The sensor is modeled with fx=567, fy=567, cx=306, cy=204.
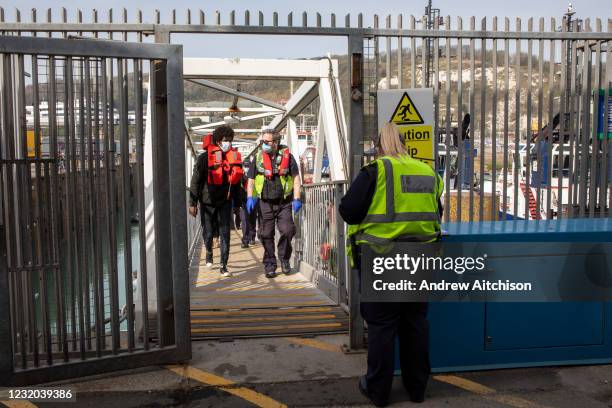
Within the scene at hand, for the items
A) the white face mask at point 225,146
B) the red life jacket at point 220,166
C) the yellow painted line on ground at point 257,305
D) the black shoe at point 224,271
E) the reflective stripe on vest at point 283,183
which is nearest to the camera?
the yellow painted line on ground at point 257,305

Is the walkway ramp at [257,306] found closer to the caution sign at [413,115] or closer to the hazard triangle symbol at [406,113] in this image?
the caution sign at [413,115]

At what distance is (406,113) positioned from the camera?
4695 millimetres

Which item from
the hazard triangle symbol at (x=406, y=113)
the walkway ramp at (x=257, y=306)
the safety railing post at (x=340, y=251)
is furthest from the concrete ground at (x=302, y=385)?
the hazard triangle symbol at (x=406, y=113)

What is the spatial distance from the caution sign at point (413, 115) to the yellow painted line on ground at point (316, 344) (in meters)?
1.80

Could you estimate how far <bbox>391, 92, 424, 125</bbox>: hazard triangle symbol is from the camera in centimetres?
466

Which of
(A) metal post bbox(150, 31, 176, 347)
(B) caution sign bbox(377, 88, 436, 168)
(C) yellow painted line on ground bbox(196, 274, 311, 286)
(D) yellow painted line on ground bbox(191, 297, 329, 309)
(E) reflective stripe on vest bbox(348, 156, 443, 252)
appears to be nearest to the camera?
(E) reflective stripe on vest bbox(348, 156, 443, 252)

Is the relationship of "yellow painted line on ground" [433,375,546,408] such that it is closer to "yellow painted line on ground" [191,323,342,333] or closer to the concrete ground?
the concrete ground

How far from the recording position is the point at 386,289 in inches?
150

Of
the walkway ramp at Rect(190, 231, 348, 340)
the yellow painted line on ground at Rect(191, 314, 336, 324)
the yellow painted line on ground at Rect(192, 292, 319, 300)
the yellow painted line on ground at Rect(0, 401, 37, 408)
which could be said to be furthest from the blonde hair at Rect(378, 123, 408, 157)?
the yellow painted line on ground at Rect(192, 292, 319, 300)

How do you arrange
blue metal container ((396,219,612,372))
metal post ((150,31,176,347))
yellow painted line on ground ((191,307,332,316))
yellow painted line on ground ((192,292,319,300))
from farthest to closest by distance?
yellow painted line on ground ((192,292,319,300)), yellow painted line on ground ((191,307,332,316)), metal post ((150,31,176,347)), blue metal container ((396,219,612,372))

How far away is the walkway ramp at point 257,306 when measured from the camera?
214 inches

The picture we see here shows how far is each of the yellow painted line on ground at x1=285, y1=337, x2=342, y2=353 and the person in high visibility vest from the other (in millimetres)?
977

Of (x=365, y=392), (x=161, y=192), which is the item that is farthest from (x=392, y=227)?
(x=161, y=192)

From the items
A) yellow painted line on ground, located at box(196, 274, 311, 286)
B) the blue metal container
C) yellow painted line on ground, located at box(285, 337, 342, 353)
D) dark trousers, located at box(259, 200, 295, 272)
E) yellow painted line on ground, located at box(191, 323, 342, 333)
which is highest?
dark trousers, located at box(259, 200, 295, 272)
